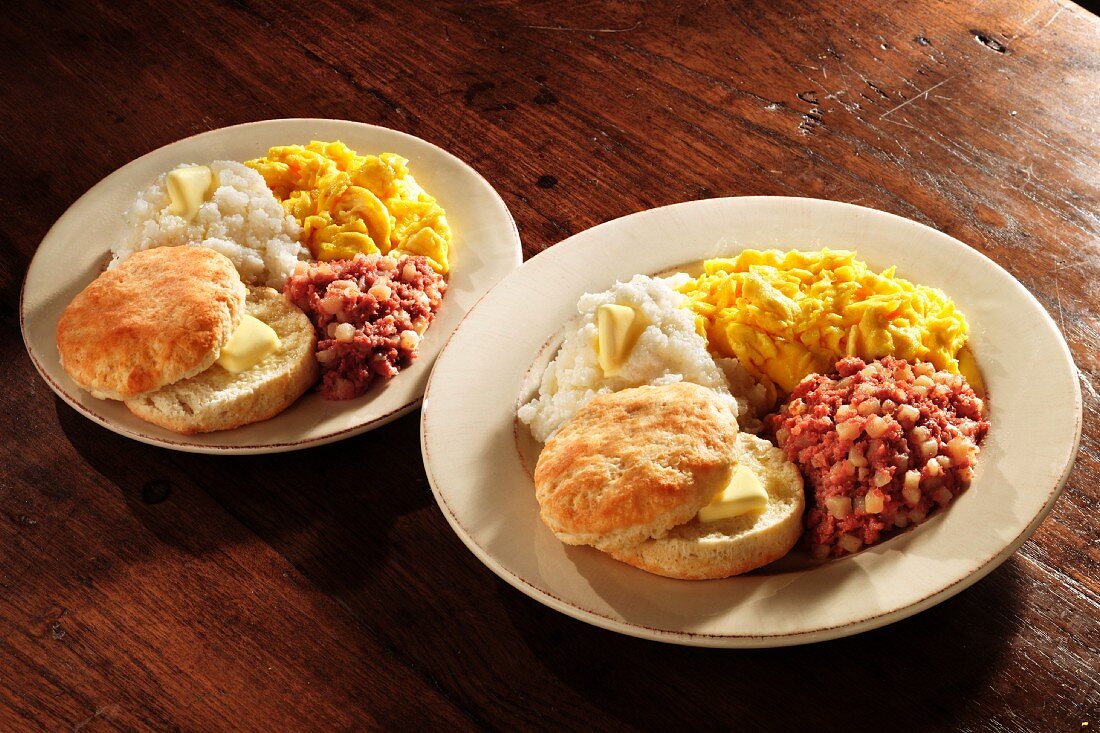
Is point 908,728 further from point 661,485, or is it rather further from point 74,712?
point 74,712

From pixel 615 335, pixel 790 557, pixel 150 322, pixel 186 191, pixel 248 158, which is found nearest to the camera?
pixel 790 557

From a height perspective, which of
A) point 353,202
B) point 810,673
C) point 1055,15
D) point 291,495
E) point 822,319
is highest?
point 1055,15

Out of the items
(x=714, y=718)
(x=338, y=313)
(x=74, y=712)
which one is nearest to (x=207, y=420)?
(x=338, y=313)

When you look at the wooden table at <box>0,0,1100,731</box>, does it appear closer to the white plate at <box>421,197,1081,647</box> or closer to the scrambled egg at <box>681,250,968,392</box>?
the white plate at <box>421,197,1081,647</box>

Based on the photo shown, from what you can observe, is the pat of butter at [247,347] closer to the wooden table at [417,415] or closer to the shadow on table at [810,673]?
the wooden table at [417,415]

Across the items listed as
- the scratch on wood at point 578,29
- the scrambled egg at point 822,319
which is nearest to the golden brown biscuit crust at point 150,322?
the scrambled egg at point 822,319

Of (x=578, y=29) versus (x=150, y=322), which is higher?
(x=578, y=29)

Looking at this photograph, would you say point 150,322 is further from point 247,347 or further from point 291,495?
point 291,495

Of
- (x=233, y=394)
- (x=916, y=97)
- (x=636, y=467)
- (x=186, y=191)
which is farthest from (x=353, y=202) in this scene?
(x=916, y=97)
